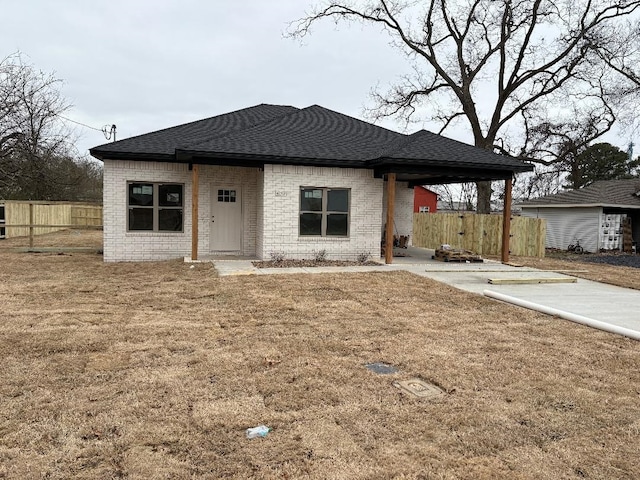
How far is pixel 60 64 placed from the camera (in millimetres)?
22391

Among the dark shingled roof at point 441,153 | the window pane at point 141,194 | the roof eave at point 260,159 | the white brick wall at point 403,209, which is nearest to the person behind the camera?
the roof eave at point 260,159

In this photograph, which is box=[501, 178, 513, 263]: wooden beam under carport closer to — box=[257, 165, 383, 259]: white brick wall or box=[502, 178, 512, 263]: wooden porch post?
box=[502, 178, 512, 263]: wooden porch post

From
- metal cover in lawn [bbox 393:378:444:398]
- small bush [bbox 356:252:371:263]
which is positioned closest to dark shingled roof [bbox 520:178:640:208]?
small bush [bbox 356:252:371:263]

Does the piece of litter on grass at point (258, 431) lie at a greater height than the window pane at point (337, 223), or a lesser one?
lesser

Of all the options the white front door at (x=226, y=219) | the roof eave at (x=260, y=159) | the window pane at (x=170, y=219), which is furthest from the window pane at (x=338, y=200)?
the window pane at (x=170, y=219)

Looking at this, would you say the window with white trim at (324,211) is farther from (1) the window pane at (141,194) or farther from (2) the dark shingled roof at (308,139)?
(1) the window pane at (141,194)

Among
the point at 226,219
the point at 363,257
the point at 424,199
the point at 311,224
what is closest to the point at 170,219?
the point at 226,219

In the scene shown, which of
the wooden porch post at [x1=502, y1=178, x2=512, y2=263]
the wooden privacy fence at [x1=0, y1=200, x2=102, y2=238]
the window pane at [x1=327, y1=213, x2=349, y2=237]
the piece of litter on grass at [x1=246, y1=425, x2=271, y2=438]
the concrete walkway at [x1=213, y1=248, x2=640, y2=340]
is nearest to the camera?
the piece of litter on grass at [x1=246, y1=425, x2=271, y2=438]

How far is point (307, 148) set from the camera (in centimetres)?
1323

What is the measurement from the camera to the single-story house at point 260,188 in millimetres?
12727

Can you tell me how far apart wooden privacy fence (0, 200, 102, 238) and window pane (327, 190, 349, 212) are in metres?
10.8

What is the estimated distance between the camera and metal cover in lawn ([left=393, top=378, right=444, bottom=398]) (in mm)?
4160

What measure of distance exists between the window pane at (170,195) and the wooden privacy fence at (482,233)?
10.7m

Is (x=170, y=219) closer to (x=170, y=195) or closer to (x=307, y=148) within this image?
(x=170, y=195)
